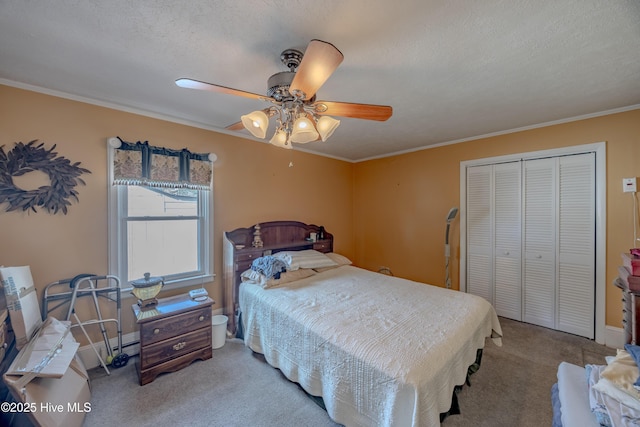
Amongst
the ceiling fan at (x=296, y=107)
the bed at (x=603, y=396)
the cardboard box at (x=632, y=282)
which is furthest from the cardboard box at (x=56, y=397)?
the cardboard box at (x=632, y=282)

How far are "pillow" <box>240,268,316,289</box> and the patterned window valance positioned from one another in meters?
1.17

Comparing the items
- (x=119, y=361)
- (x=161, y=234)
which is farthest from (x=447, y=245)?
(x=119, y=361)

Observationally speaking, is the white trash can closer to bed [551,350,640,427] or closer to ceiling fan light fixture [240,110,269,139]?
ceiling fan light fixture [240,110,269,139]

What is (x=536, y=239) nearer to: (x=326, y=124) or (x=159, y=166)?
(x=326, y=124)

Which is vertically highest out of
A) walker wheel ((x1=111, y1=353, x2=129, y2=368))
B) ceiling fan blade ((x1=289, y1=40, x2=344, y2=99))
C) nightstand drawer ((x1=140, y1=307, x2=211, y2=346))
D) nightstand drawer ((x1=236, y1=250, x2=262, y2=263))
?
ceiling fan blade ((x1=289, y1=40, x2=344, y2=99))

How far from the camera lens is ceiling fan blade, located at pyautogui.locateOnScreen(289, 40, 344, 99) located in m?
1.10

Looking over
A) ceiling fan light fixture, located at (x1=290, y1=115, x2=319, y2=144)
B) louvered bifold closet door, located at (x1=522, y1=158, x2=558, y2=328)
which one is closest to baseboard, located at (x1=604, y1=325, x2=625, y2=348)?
louvered bifold closet door, located at (x1=522, y1=158, x2=558, y2=328)

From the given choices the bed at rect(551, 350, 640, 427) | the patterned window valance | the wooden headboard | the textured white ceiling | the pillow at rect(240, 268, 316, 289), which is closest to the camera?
the bed at rect(551, 350, 640, 427)

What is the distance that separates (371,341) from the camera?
163cm

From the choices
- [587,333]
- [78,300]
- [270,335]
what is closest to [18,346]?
[78,300]

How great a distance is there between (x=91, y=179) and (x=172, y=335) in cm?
166

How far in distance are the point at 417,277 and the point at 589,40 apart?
340 centimetres

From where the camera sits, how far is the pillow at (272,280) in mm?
2730

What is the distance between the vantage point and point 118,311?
2.32 meters
